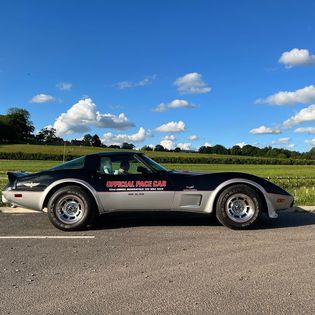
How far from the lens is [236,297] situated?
13.7 ft

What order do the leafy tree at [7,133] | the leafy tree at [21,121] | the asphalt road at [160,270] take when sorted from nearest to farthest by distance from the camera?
the asphalt road at [160,270] < the leafy tree at [7,133] < the leafy tree at [21,121]

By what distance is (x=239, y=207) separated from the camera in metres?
7.47

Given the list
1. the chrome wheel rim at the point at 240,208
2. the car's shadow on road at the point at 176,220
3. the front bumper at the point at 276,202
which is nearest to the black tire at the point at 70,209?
the car's shadow on road at the point at 176,220

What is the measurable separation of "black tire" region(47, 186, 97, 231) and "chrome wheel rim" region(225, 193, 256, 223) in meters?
2.17

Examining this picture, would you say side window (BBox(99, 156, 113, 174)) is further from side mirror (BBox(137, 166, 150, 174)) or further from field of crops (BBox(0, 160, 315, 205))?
field of crops (BBox(0, 160, 315, 205))

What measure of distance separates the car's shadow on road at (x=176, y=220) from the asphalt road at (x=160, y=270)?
8 cm

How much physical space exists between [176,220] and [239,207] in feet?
4.53

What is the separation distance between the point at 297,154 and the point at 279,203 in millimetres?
114813

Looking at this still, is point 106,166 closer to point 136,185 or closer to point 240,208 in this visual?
point 136,185

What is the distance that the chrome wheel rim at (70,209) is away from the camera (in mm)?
7465

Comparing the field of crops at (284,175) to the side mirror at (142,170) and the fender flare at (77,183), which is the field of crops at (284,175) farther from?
the fender flare at (77,183)

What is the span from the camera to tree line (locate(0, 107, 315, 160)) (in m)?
110

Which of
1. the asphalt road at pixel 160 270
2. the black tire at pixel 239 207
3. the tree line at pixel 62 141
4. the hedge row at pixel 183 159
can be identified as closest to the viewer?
the asphalt road at pixel 160 270

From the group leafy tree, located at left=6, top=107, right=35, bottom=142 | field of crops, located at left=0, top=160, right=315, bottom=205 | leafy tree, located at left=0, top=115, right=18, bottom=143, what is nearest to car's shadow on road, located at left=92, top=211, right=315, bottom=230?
field of crops, located at left=0, top=160, right=315, bottom=205
